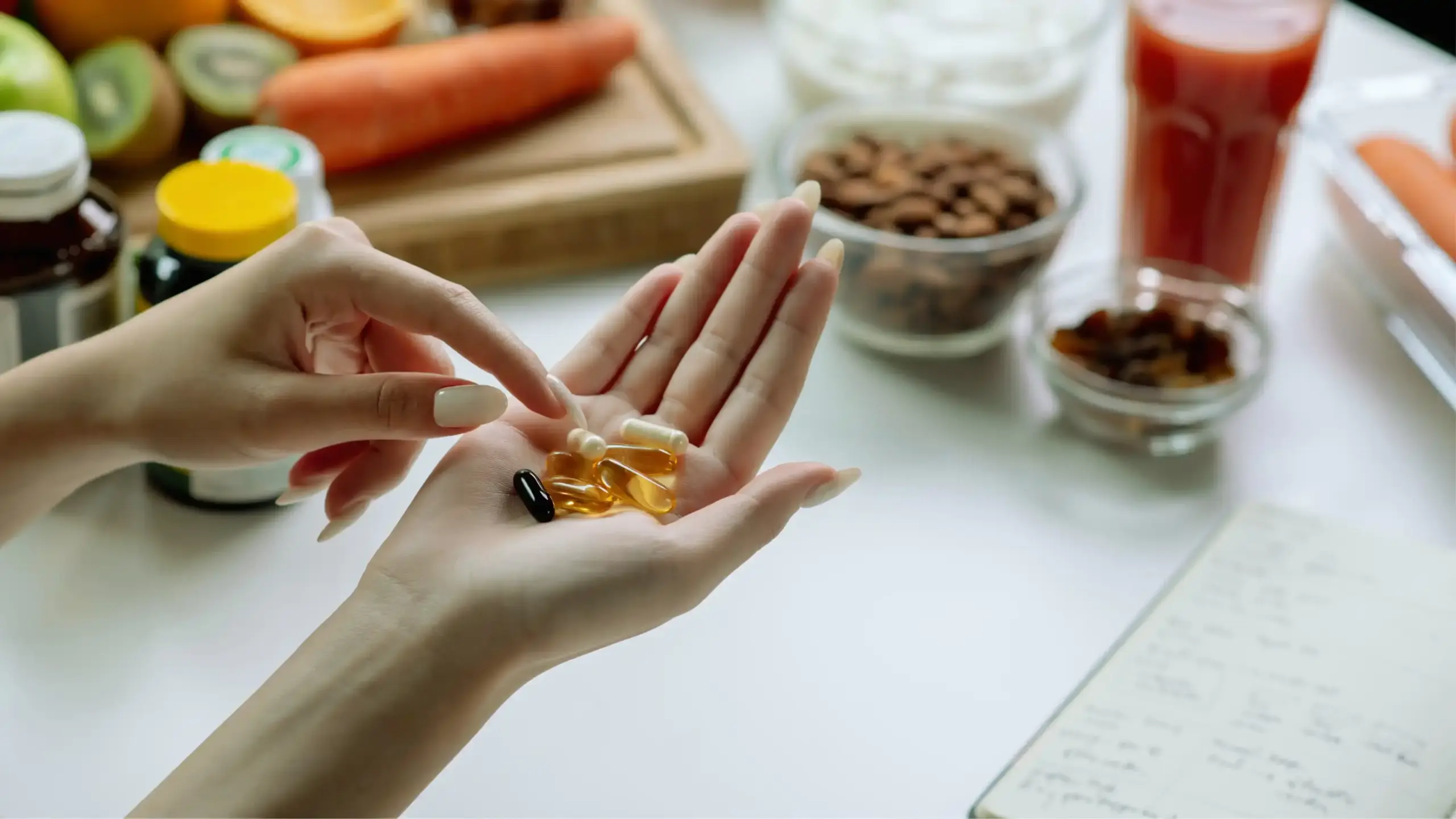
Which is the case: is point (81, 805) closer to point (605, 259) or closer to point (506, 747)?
point (506, 747)

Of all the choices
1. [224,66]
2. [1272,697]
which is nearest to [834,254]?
[1272,697]

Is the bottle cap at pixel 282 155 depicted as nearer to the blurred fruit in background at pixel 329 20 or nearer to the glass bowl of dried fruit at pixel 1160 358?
the blurred fruit in background at pixel 329 20

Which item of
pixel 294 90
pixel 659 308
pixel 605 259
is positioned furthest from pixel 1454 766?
pixel 294 90

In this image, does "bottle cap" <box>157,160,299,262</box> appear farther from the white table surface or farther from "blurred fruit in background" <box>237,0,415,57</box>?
"blurred fruit in background" <box>237,0,415,57</box>

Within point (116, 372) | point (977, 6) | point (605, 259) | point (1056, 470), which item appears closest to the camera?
point (116, 372)

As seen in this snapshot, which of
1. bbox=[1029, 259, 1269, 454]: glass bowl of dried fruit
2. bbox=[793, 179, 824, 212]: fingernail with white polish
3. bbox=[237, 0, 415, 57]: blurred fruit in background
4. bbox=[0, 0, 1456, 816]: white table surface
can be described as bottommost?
bbox=[0, 0, 1456, 816]: white table surface

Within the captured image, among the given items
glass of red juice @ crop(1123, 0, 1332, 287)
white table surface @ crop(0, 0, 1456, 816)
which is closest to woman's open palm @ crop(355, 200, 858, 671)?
white table surface @ crop(0, 0, 1456, 816)

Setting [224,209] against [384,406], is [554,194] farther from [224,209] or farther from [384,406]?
[384,406]
